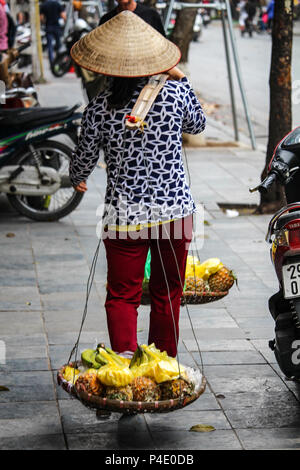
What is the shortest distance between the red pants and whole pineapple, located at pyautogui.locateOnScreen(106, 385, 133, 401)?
461mm

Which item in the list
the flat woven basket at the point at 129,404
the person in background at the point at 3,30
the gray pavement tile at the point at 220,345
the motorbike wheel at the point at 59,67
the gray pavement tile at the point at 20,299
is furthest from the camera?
the motorbike wheel at the point at 59,67

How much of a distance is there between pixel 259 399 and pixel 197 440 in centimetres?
56

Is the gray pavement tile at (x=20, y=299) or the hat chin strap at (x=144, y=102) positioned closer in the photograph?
the hat chin strap at (x=144, y=102)

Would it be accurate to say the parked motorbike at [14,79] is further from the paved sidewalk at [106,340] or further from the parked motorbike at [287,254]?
the parked motorbike at [287,254]

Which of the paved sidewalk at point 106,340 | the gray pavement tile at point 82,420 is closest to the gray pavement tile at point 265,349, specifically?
the paved sidewalk at point 106,340

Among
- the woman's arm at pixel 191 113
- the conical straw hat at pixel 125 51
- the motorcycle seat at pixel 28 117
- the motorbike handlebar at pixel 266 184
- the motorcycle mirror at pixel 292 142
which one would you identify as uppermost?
the conical straw hat at pixel 125 51

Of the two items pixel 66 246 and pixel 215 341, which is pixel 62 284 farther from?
pixel 215 341

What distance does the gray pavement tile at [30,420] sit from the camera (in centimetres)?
382

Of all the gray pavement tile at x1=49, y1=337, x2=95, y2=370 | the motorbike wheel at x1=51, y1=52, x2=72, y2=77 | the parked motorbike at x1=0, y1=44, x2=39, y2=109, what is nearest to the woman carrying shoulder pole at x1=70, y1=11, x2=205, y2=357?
the gray pavement tile at x1=49, y1=337, x2=95, y2=370

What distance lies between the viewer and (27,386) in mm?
4340

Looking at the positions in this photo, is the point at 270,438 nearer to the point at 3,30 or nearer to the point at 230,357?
the point at 230,357

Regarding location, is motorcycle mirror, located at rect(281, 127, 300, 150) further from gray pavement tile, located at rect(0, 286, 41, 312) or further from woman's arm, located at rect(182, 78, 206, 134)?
gray pavement tile, located at rect(0, 286, 41, 312)

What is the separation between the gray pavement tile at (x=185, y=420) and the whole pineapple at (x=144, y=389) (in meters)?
0.41
